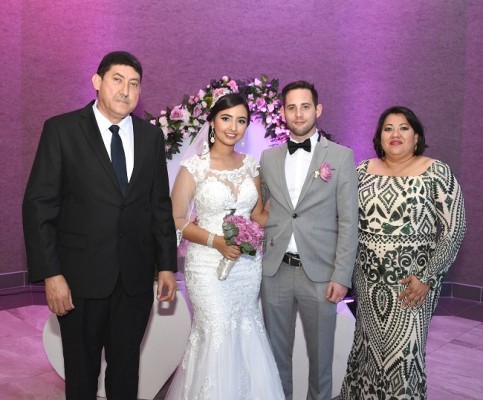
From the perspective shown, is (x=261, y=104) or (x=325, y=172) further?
(x=261, y=104)

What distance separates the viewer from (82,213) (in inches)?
95.1

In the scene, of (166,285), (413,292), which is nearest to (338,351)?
(413,292)

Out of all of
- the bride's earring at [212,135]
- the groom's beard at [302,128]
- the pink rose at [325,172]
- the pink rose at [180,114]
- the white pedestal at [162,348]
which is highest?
the pink rose at [180,114]

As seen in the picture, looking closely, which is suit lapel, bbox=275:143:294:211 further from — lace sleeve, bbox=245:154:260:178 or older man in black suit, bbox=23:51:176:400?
older man in black suit, bbox=23:51:176:400

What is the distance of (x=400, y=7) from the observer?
21.3 feet

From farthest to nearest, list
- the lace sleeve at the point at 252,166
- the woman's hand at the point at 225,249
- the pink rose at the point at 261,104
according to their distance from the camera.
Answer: the pink rose at the point at 261,104 < the lace sleeve at the point at 252,166 < the woman's hand at the point at 225,249

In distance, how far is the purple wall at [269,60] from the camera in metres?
6.25

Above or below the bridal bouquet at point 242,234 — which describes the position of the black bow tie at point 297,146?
above

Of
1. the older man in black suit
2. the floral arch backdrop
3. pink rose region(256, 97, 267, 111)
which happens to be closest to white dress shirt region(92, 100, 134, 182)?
the older man in black suit

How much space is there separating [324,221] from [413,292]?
25.8 inches

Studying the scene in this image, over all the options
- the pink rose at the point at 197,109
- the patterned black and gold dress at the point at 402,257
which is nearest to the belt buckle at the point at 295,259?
the patterned black and gold dress at the point at 402,257

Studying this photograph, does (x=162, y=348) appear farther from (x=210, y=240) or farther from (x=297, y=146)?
(x=297, y=146)

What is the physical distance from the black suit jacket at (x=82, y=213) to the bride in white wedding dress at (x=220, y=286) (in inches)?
20.3

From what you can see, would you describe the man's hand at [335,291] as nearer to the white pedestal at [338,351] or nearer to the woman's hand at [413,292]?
the woman's hand at [413,292]
